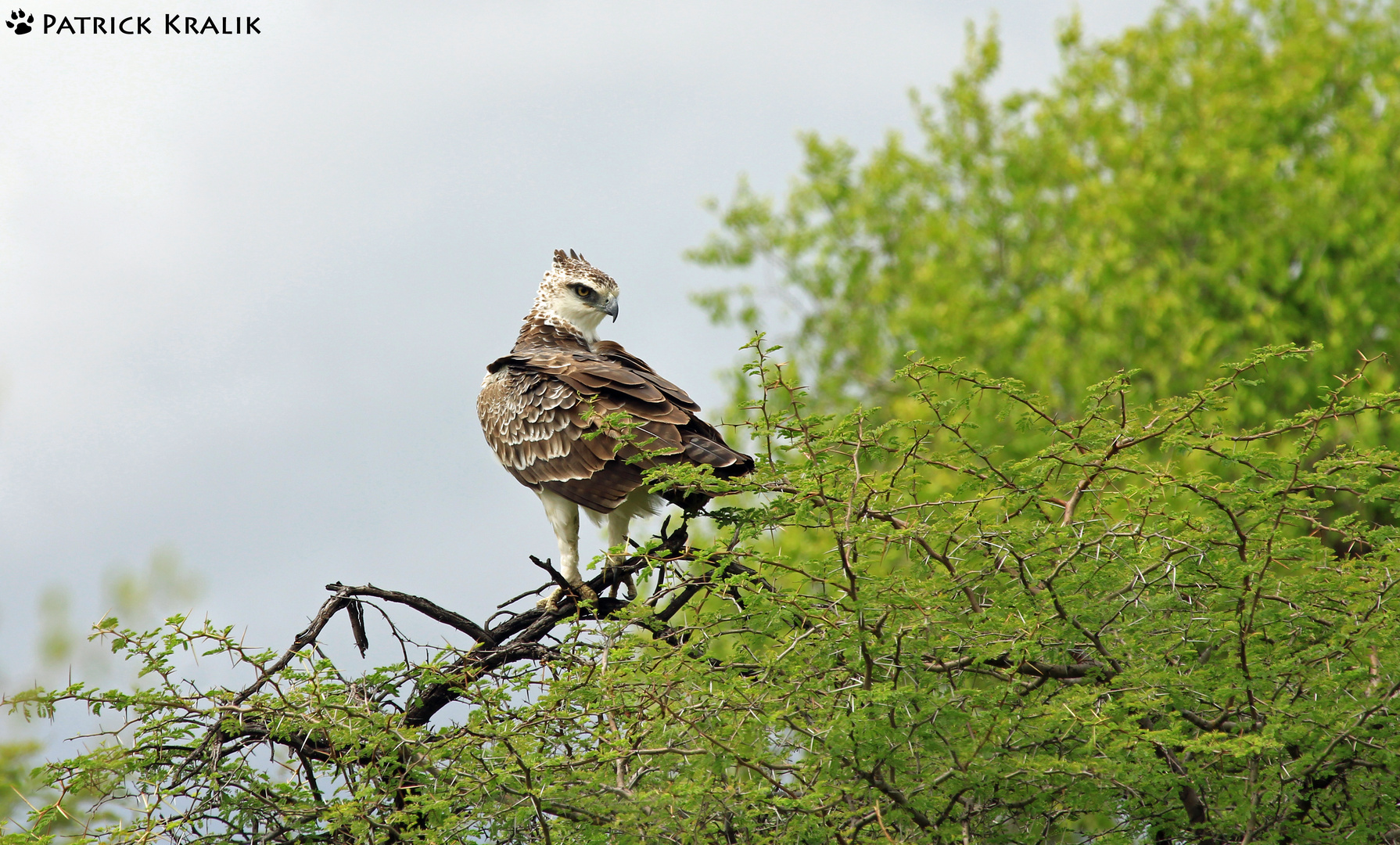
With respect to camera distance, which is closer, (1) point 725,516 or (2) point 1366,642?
(2) point 1366,642

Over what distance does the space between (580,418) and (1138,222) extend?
37.1 ft

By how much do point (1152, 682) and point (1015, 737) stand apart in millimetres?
446

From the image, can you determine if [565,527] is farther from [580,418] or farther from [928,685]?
[928,685]

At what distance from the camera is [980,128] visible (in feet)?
64.4

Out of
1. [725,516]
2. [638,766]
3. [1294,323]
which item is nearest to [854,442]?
[725,516]

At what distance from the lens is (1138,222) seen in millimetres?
15438

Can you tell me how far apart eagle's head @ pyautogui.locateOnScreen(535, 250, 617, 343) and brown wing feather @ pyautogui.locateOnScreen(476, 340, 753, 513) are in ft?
1.19

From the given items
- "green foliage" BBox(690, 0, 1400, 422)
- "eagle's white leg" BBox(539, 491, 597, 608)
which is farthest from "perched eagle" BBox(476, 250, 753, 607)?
"green foliage" BBox(690, 0, 1400, 422)

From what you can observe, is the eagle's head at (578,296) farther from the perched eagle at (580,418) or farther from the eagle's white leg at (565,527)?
the eagle's white leg at (565,527)

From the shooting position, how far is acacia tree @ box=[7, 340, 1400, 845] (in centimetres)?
386

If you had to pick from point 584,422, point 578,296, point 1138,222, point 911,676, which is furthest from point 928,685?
point 1138,222

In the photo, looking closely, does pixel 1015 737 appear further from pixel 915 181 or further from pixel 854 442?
pixel 915 181

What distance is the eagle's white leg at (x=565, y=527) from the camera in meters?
6.28

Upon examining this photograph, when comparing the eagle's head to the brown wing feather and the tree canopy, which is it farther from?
the tree canopy
